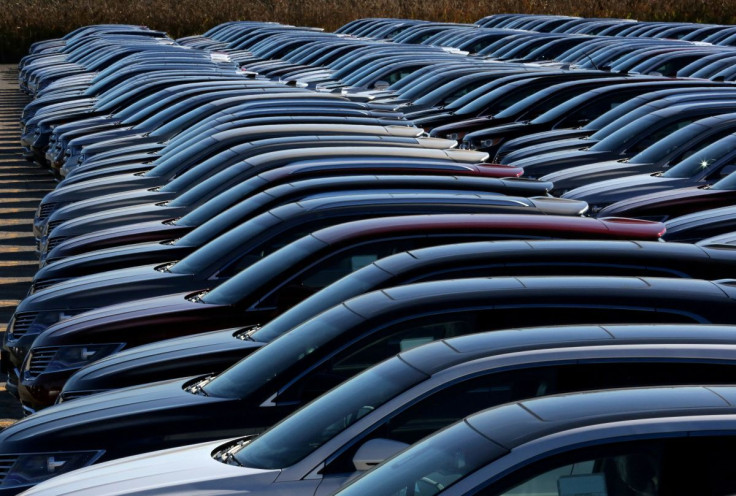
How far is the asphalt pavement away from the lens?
12391mm

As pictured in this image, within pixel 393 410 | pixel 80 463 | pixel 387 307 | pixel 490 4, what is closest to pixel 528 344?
pixel 393 410

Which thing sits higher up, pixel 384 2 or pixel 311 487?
pixel 384 2

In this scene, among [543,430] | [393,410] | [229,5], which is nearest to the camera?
[543,430]

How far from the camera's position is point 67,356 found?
25.7ft

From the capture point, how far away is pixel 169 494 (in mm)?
4762

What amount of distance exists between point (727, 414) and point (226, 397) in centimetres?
267

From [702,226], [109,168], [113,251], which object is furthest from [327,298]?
[109,168]

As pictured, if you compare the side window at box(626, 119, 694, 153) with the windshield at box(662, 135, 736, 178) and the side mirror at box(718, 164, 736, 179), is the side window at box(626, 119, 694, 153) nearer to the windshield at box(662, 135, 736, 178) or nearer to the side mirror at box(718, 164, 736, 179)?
the windshield at box(662, 135, 736, 178)

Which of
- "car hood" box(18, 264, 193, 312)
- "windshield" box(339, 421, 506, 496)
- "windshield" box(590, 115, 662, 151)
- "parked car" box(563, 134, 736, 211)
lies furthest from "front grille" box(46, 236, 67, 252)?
"windshield" box(339, 421, 506, 496)

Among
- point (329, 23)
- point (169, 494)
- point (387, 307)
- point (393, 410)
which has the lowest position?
point (169, 494)

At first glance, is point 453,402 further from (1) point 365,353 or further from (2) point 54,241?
(2) point 54,241

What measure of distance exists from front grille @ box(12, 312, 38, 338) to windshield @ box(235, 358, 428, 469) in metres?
4.16

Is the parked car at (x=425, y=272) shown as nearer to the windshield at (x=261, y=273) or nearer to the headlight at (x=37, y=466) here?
the windshield at (x=261, y=273)

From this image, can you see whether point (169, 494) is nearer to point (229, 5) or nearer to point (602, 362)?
point (602, 362)
